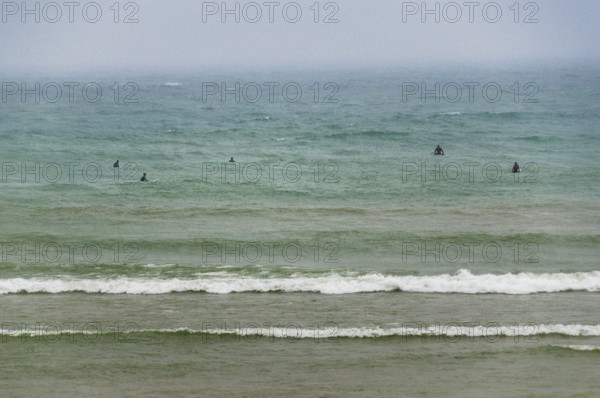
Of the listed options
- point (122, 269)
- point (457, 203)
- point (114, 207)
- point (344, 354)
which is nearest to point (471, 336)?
point (344, 354)

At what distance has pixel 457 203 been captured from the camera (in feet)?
98.0

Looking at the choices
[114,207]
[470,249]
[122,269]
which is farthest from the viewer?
[114,207]

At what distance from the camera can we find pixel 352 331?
15.9 metres

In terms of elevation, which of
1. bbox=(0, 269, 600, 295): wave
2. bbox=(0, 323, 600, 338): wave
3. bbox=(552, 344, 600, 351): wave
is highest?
bbox=(0, 269, 600, 295): wave

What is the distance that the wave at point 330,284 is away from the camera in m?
19.1

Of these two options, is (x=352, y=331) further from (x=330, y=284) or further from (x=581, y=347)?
(x=581, y=347)

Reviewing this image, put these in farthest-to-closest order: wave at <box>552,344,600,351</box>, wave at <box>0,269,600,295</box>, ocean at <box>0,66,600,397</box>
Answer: wave at <box>0,269,600,295</box> → wave at <box>552,344,600,351</box> → ocean at <box>0,66,600,397</box>

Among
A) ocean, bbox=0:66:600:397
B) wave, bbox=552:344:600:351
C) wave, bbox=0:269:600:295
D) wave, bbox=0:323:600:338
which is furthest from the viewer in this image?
wave, bbox=0:269:600:295

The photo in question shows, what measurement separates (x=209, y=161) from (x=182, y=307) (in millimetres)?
23054

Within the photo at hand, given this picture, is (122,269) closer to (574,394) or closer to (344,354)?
(344,354)

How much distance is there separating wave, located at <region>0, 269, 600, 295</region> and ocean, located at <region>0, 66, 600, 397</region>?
76 mm

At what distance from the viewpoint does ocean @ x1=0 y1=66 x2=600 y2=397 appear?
1410 cm

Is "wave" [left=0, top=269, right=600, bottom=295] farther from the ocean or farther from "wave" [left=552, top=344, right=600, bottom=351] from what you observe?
"wave" [left=552, top=344, right=600, bottom=351]

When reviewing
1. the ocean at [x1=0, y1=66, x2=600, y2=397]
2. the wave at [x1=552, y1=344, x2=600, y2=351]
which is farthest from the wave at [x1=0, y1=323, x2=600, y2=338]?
the wave at [x1=552, y1=344, x2=600, y2=351]
